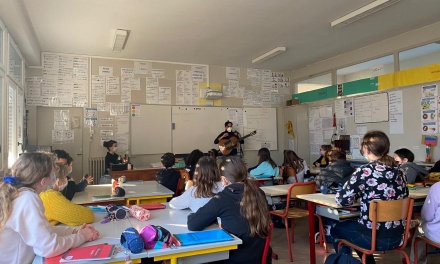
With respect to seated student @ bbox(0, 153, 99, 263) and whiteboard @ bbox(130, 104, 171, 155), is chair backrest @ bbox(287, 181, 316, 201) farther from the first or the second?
whiteboard @ bbox(130, 104, 171, 155)

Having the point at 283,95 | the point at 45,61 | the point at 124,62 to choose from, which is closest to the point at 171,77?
the point at 124,62

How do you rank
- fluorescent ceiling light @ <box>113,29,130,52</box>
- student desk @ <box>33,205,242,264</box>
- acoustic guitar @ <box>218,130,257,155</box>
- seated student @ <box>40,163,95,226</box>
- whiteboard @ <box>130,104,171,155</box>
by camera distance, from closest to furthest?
student desk @ <box>33,205,242,264</box>, seated student @ <box>40,163,95,226</box>, fluorescent ceiling light @ <box>113,29,130,52</box>, whiteboard @ <box>130,104,171,155</box>, acoustic guitar @ <box>218,130,257,155</box>

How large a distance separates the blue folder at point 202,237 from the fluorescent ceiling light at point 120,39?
404 cm

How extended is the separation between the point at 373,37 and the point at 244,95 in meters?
3.19

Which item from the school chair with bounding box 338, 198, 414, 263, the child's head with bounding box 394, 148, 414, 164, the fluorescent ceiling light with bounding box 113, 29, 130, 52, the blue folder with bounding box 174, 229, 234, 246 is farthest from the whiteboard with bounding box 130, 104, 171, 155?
the school chair with bounding box 338, 198, 414, 263

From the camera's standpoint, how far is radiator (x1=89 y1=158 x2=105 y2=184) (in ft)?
20.6

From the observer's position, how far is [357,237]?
2441 millimetres

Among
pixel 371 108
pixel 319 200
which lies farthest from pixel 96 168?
pixel 371 108

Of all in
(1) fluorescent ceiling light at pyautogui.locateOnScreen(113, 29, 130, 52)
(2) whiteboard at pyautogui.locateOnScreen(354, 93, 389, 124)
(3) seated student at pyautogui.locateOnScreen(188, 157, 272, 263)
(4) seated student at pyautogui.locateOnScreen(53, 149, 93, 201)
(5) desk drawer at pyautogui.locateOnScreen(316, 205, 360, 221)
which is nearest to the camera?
(3) seated student at pyautogui.locateOnScreen(188, 157, 272, 263)

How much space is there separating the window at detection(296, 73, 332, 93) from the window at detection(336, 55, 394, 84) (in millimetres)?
322

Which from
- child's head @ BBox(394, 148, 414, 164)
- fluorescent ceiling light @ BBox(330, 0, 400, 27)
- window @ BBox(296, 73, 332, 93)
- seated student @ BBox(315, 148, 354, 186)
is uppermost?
fluorescent ceiling light @ BBox(330, 0, 400, 27)

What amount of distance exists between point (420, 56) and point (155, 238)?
5469mm

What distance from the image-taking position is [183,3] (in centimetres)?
400

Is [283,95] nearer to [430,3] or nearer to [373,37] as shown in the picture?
[373,37]
